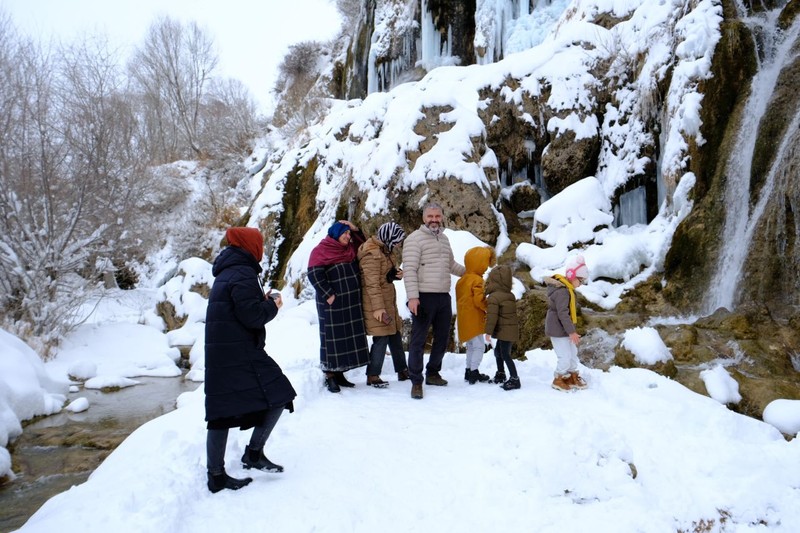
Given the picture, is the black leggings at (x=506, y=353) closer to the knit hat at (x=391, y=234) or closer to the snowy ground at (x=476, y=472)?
the snowy ground at (x=476, y=472)

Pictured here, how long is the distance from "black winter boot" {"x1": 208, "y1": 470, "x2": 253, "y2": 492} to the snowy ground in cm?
5

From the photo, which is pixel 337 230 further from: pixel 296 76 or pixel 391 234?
pixel 296 76

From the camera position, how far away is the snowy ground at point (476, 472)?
2709 millimetres

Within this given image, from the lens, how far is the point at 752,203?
7273 mm

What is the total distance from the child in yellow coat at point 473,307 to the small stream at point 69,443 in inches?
172

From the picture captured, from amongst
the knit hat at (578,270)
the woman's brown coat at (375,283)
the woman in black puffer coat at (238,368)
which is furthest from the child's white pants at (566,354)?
the woman in black puffer coat at (238,368)

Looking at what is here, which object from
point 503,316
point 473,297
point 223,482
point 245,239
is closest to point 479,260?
point 473,297

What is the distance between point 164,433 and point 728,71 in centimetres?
950

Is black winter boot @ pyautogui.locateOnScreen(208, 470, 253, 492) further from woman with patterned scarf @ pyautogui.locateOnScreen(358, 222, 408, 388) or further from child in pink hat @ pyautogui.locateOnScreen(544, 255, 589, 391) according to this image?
child in pink hat @ pyautogui.locateOnScreen(544, 255, 589, 391)

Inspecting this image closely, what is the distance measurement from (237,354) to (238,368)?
0.08 meters

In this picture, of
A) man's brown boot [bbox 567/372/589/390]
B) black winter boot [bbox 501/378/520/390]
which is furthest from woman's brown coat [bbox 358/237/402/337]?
man's brown boot [bbox 567/372/589/390]

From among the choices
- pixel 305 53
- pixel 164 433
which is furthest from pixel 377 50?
pixel 164 433

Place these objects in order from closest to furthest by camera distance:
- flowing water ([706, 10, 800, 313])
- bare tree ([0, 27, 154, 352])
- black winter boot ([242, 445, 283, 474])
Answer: black winter boot ([242, 445, 283, 474]) → flowing water ([706, 10, 800, 313]) → bare tree ([0, 27, 154, 352])

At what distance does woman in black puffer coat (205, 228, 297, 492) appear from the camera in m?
2.98
